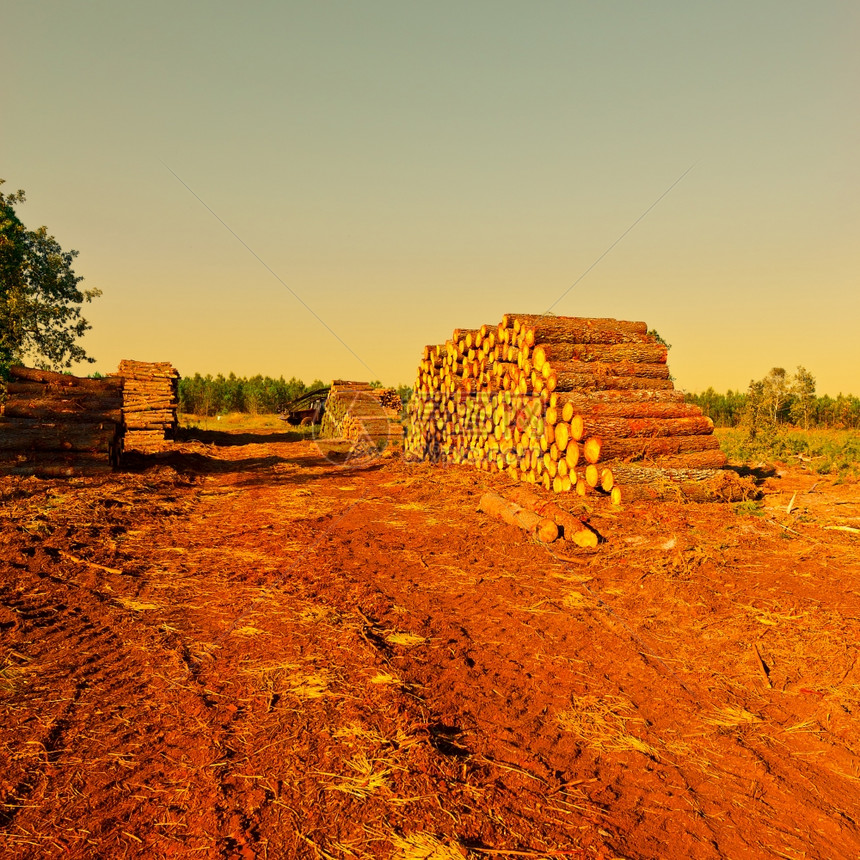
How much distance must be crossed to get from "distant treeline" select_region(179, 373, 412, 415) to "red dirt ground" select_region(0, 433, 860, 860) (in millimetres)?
35041

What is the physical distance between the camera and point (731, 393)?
116ft

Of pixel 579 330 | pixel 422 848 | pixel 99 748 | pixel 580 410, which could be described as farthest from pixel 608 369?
pixel 99 748

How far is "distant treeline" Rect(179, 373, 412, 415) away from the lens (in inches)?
1619

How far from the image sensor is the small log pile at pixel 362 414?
64.7 feet

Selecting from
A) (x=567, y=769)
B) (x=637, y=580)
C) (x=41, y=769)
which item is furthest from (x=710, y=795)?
(x=41, y=769)

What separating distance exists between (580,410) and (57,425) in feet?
34.7

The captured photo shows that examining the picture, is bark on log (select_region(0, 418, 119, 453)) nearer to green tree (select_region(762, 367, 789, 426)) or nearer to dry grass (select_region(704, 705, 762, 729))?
dry grass (select_region(704, 705, 762, 729))

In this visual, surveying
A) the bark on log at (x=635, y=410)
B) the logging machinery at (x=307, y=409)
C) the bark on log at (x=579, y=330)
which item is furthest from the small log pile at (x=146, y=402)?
the bark on log at (x=635, y=410)

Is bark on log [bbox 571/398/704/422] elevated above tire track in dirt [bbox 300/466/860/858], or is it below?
above

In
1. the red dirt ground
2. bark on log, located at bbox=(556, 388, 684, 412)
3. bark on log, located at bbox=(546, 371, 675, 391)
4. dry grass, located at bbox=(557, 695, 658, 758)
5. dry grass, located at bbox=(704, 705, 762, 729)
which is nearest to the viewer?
the red dirt ground

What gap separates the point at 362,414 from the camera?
20406 millimetres

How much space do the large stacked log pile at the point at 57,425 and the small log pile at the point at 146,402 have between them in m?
5.75

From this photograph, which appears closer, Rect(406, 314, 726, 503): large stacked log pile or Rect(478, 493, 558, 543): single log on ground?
Rect(478, 493, 558, 543): single log on ground

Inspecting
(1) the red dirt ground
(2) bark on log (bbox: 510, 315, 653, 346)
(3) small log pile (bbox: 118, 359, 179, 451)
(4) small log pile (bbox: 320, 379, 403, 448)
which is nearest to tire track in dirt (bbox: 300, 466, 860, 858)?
(1) the red dirt ground
